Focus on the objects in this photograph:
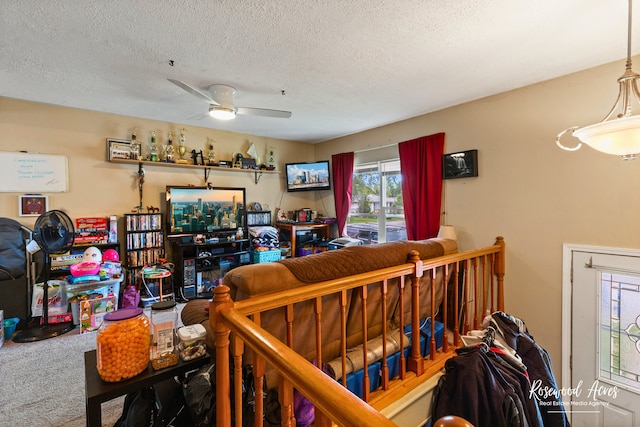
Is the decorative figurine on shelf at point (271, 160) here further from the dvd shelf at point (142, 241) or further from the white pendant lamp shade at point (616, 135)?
the white pendant lamp shade at point (616, 135)

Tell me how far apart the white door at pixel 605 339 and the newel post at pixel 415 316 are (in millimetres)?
1624

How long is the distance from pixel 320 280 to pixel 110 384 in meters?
1.00

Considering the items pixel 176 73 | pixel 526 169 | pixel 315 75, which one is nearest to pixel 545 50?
pixel 526 169

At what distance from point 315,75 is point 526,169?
219cm

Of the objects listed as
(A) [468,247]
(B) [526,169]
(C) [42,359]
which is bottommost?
(C) [42,359]

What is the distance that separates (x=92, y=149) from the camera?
3.49 meters

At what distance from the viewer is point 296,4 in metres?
1.60

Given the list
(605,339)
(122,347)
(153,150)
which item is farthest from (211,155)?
(605,339)

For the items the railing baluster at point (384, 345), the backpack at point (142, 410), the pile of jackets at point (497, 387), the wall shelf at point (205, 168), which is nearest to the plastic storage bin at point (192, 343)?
the backpack at point (142, 410)

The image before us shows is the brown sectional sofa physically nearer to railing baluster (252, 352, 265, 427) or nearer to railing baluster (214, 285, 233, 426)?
railing baluster (214, 285, 233, 426)

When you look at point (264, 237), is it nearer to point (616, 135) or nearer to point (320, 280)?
point (320, 280)

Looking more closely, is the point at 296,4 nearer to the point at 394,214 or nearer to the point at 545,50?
the point at 545,50

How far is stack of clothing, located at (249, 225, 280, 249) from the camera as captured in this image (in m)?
4.38

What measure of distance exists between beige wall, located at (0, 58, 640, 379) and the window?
59 centimetres
